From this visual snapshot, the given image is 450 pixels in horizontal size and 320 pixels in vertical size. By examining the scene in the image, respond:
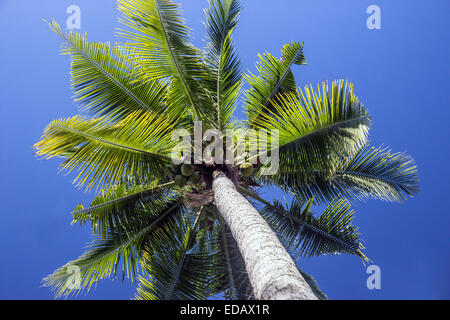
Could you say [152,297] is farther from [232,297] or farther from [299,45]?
[299,45]

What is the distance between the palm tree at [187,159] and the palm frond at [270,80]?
0.07ft

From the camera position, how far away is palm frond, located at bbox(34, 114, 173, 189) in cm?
454

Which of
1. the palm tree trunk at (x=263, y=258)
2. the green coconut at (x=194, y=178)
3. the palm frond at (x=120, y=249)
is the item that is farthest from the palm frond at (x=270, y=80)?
the palm tree trunk at (x=263, y=258)

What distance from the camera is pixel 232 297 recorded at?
18.8 ft

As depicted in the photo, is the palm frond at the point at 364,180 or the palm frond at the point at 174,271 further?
the palm frond at the point at 364,180

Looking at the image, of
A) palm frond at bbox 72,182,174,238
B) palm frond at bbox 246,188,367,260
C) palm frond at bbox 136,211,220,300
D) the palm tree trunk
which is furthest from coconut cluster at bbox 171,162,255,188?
palm frond at bbox 136,211,220,300

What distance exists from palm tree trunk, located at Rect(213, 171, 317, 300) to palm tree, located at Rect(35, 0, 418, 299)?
1.40ft

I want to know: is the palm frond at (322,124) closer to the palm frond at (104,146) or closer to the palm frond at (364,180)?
the palm frond at (364,180)

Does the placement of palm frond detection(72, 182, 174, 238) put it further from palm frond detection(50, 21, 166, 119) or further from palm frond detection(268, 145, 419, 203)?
palm frond detection(268, 145, 419, 203)

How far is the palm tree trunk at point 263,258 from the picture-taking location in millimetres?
2578

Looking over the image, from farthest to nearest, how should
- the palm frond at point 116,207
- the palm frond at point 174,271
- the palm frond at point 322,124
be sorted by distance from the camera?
the palm frond at point 116,207 → the palm frond at point 174,271 → the palm frond at point 322,124

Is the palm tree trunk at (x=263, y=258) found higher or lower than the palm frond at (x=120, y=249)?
higher

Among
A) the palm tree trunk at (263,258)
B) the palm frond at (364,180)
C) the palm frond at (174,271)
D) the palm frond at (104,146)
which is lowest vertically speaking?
the palm frond at (174,271)
